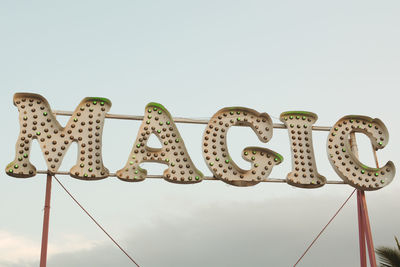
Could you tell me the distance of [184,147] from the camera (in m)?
14.0

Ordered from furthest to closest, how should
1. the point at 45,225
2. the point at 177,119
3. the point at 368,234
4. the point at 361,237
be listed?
the point at 361,237 < the point at 177,119 < the point at 368,234 < the point at 45,225

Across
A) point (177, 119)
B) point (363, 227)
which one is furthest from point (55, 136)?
point (363, 227)

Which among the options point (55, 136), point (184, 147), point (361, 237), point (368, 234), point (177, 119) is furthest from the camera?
point (361, 237)

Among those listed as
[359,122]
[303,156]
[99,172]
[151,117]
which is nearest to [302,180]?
[303,156]

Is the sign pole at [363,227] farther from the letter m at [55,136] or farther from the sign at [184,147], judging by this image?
the letter m at [55,136]

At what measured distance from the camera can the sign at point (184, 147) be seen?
A: 13352mm

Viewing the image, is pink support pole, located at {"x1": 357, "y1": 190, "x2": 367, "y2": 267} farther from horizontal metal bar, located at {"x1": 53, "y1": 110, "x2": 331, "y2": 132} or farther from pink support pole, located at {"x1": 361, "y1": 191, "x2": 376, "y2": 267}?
horizontal metal bar, located at {"x1": 53, "y1": 110, "x2": 331, "y2": 132}

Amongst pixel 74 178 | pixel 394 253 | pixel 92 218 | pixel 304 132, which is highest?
pixel 304 132

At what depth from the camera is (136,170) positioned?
1350 centimetres

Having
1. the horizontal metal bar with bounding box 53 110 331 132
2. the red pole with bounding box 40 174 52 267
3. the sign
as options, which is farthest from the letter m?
the red pole with bounding box 40 174 52 267

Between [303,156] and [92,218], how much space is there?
5.44 meters

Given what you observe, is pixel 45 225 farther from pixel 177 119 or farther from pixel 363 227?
pixel 363 227

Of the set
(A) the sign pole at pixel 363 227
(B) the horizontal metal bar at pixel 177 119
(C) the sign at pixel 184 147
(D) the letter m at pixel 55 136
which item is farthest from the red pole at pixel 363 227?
(D) the letter m at pixel 55 136

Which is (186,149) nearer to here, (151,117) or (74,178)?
(151,117)
